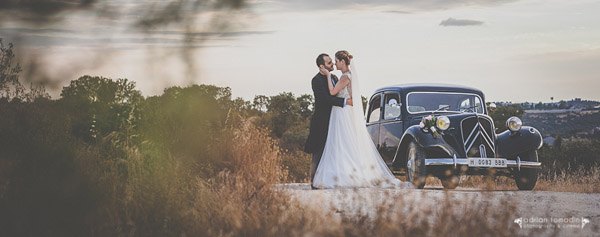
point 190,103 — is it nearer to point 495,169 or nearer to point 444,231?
point 444,231

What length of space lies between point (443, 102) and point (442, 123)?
148 centimetres

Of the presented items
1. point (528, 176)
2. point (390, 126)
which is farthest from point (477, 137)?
point (390, 126)

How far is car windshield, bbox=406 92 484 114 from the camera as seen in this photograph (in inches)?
557

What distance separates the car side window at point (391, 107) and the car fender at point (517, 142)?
71.7 inches

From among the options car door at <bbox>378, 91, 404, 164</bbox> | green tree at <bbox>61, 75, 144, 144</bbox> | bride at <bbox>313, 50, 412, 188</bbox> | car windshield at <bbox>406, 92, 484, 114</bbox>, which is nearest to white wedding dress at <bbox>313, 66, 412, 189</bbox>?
bride at <bbox>313, 50, 412, 188</bbox>

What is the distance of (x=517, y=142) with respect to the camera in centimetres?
1306

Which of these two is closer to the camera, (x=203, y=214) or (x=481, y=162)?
(x=203, y=214)

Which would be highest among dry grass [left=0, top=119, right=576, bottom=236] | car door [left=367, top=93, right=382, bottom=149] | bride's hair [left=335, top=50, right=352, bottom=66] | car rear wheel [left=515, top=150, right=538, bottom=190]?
bride's hair [left=335, top=50, right=352, bottom=66]

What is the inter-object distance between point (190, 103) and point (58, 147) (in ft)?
3.80

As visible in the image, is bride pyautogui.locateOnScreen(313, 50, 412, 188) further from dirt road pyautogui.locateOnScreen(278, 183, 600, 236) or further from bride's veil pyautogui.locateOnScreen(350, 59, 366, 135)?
dirt road pyautogui.locateOnScreen(278, 183, 600, 236)

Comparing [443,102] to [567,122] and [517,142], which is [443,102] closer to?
[517,142]

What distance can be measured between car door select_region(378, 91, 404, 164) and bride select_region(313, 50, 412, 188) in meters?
1.37

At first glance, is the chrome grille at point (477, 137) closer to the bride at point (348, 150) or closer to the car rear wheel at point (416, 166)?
the car rear wheel at point (416, 166)

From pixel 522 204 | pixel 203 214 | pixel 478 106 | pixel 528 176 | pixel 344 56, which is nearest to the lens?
pixel 203 214
